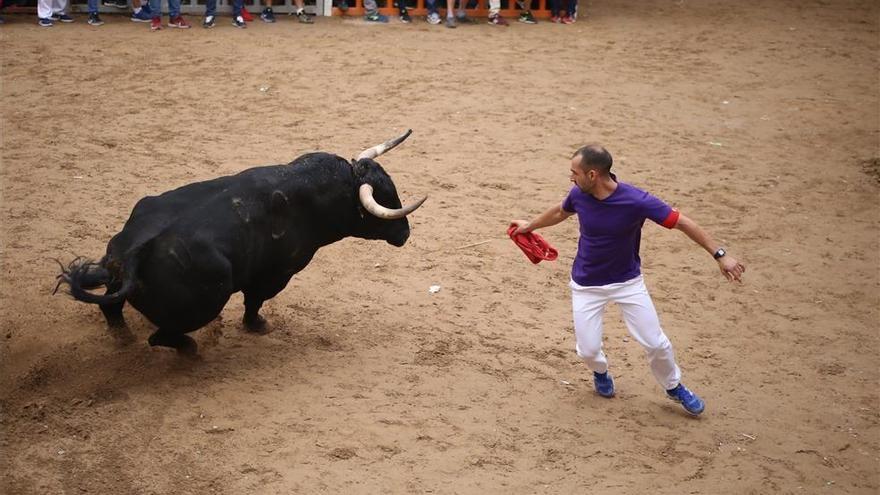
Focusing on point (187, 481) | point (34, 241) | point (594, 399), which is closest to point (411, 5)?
point (34, 241)

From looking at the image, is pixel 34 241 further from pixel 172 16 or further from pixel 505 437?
pixel 172 16

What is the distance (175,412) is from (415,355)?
1.78 metres

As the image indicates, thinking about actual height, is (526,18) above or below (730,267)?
above

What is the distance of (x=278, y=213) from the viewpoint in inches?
271

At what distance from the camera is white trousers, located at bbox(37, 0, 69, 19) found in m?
13.9

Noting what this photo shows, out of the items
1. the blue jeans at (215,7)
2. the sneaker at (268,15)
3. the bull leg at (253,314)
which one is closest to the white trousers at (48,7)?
the blue jeans at (215,7)

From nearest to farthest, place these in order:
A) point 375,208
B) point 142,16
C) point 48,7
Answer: point 375,208 < point 48,7 < point 142,16

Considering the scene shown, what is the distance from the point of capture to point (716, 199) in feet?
33.8

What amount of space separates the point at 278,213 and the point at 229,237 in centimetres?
47

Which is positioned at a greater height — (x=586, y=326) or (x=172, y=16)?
(x=172, y=16)

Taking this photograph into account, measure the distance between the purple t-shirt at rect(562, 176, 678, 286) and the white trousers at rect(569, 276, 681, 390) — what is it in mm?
68

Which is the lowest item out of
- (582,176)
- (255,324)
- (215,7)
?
(255,324)

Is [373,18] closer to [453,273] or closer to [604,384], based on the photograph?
[453,273]

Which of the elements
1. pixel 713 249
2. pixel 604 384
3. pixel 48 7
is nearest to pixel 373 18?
pixel 48 7
